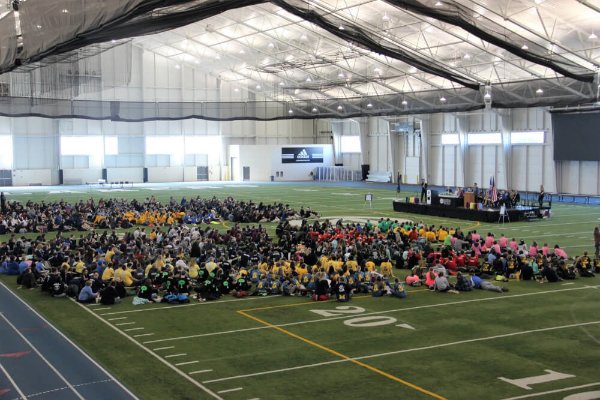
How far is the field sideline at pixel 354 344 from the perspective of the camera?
13.1 meters

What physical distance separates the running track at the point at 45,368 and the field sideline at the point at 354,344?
351 mm

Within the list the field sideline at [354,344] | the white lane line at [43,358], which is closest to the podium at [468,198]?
the field sideline at [354,344]

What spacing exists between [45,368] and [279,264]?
9954 mm

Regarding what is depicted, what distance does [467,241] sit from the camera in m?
29.3

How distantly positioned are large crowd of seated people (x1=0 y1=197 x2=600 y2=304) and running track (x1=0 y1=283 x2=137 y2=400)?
3.13m

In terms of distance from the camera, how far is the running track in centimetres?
1267

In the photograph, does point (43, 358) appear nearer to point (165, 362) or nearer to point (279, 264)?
point (165, 362)

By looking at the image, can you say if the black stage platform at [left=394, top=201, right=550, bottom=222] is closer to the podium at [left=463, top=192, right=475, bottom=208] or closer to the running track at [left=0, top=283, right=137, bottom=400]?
the podium at [left=463, top=192, right=475, bottom=208]

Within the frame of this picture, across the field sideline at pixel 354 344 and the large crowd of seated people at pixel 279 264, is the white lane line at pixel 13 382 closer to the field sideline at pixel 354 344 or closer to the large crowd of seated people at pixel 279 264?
→ the field sideline at pixel 354 344

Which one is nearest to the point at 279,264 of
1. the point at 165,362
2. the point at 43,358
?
the point at 165,362

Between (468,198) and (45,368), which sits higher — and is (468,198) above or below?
above

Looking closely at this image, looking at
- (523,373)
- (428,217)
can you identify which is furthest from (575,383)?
(428,217)

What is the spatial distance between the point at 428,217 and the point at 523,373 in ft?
97.8

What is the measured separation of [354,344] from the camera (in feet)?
52.3
